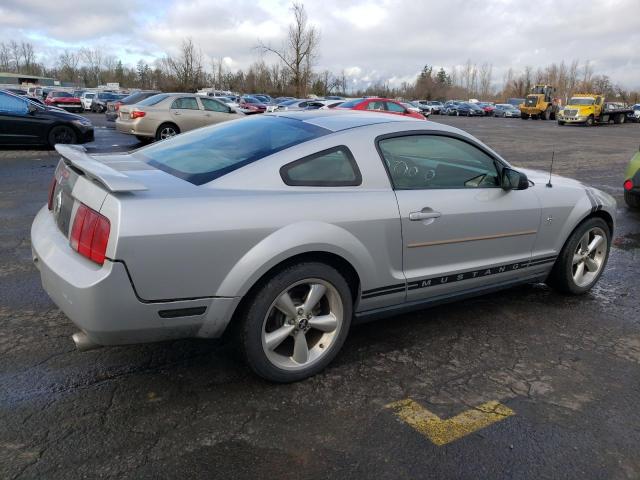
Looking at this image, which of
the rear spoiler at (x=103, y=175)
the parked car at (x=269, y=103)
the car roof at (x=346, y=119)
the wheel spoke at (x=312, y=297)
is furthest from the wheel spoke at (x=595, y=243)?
the parked car at (x=269, y=103)

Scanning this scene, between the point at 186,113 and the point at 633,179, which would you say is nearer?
the point at 633,179

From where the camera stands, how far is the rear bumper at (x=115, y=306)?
7.94 feet

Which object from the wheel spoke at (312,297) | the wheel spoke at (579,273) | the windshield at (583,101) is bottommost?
the wheel spoke at (579,273)

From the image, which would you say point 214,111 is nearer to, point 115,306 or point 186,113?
point 186,113

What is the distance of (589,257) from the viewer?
4578 millimetres

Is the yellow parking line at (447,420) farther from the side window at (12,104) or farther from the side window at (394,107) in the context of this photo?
the side window at (394,107)

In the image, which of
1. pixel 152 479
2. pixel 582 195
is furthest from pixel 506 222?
pixel 152 479

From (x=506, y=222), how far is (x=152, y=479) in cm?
281

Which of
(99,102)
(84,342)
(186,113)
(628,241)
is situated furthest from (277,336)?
(99,102)

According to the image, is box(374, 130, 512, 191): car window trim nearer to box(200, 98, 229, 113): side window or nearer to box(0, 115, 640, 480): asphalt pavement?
box(0, 115, 640, 480): asphalt pavement

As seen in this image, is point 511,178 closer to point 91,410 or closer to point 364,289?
point 364,289

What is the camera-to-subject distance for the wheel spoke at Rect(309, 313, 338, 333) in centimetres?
302

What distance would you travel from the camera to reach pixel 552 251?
13.9ft

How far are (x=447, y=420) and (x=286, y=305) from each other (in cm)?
104
